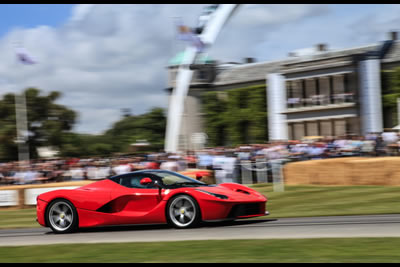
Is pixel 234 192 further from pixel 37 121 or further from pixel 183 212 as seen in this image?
pixel 37 121

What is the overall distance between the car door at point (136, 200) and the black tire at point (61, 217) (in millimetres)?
986

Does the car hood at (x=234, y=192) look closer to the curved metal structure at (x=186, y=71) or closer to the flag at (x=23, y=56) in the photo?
the flag at (x=23, y=56)

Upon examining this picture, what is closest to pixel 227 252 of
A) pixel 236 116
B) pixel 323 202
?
pixel 323 202

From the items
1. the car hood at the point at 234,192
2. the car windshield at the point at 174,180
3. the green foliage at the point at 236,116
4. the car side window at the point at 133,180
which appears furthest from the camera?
the green foliage at the point at 236,116

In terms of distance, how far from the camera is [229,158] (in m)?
20.5

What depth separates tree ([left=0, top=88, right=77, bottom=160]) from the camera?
59.4 meters

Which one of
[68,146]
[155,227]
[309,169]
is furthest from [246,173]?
[68,146]

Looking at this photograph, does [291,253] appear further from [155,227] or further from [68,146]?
[68,146]

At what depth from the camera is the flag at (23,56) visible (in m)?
35.9

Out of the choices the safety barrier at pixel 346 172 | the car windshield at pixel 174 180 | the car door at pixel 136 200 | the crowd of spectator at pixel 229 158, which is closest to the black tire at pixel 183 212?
the car door at pixel 136 200

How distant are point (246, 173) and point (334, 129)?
20.0 m

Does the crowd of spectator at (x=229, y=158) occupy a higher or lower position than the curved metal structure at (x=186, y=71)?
lower

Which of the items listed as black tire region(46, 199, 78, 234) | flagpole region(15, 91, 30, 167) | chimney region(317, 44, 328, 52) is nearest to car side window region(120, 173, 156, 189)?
black tire region(46, 199, 78, 234)

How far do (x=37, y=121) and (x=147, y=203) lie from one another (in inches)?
2126
